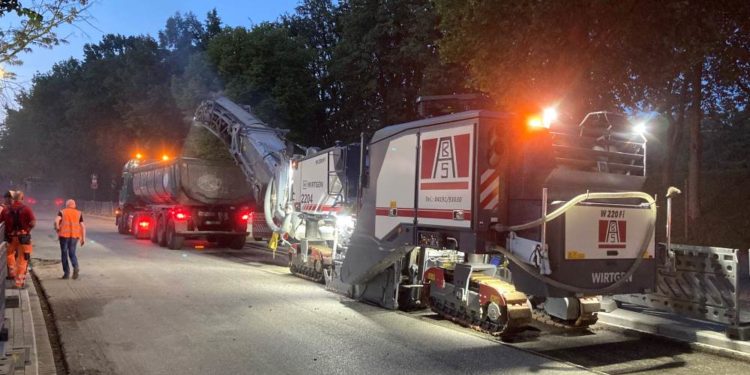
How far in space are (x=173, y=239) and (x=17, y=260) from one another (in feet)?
28.0

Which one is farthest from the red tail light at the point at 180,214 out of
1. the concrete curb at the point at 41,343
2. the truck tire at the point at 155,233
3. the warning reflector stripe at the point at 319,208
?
the concrete curb at the point at 41,343

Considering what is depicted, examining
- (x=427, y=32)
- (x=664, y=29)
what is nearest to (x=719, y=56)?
(x=664, y=29)

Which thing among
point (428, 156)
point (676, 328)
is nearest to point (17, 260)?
point (428, 156)

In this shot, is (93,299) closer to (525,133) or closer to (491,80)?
(525,133)

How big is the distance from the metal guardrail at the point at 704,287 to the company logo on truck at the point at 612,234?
34.5 inches

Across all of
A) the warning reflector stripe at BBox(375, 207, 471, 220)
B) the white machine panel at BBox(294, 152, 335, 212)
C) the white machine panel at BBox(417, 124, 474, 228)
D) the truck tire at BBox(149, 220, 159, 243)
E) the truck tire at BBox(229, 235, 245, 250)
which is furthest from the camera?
the truck tire at BBox(149, 220, 159, 243)

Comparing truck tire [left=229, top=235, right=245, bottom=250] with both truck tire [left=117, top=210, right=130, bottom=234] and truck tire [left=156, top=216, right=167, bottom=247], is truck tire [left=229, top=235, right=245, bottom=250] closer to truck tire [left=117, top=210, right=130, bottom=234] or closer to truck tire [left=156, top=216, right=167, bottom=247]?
truck tire [left=156, top=216, right=167, bottom=247]

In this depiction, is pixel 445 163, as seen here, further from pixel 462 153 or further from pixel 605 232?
pixel 605 232

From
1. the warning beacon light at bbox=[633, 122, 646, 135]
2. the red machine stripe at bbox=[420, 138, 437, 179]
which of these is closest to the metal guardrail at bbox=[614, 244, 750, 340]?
the warning beacon light at bbox=[633, 122, 646, 135]

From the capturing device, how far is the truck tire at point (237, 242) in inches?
797

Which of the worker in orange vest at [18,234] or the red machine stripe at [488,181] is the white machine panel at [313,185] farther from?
the worker in orange vest at [18,234]

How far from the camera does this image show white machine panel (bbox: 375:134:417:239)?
8281 millimetres

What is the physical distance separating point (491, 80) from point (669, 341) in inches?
358

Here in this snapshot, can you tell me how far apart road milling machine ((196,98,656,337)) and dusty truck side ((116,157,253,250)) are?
37.2 feet
